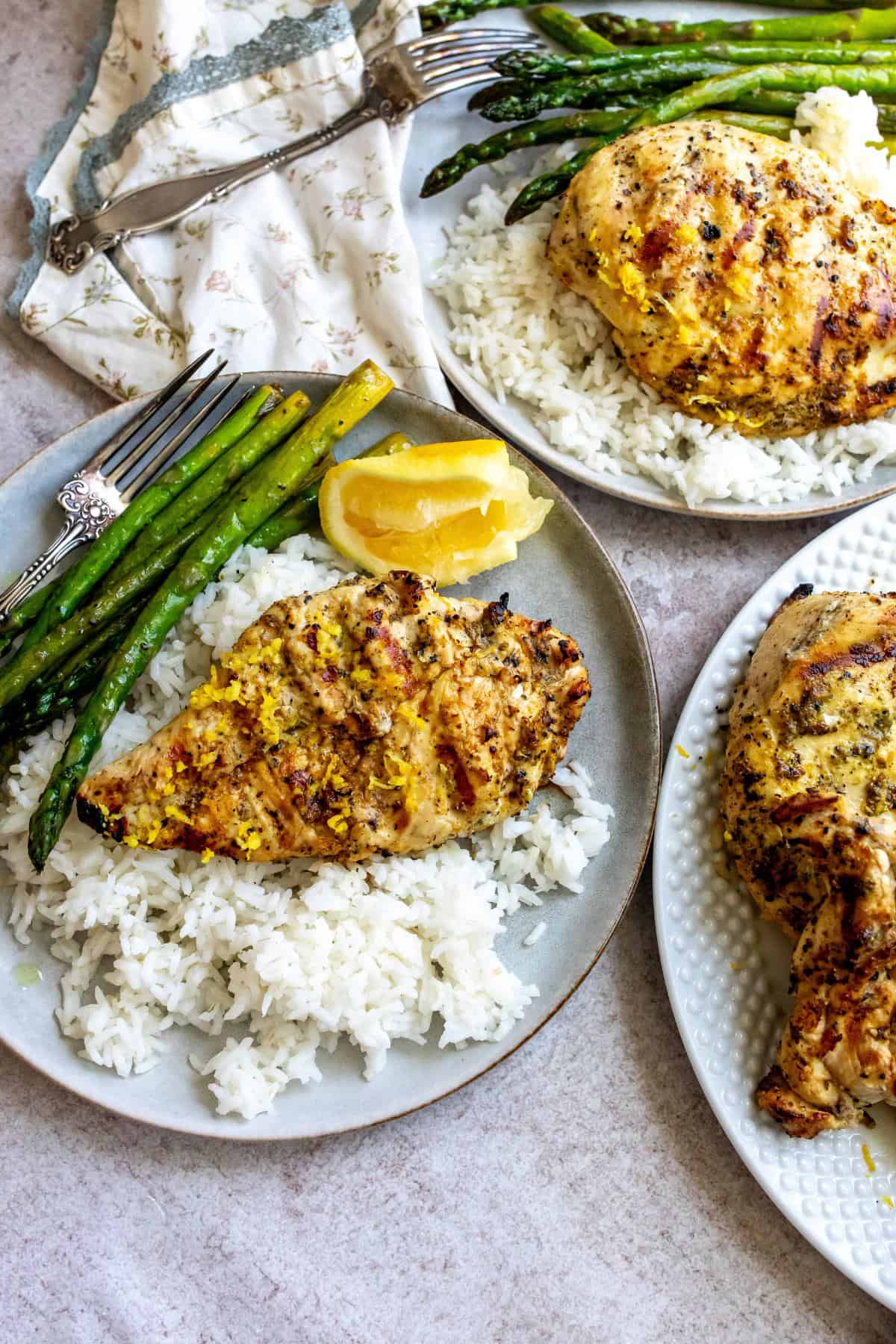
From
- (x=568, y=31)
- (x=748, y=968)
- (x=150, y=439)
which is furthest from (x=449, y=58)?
(x=748, y=968)

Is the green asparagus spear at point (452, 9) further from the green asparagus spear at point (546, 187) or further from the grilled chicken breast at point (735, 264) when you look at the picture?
the grilled chicken breast at point (735, 264)

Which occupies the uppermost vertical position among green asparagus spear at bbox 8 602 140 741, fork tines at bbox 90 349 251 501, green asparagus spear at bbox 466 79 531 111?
green asparagus spear at bbox 466 79 531 111

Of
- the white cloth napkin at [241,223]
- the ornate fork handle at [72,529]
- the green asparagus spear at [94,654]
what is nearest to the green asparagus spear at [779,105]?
the white cloth napkin at [241,223]

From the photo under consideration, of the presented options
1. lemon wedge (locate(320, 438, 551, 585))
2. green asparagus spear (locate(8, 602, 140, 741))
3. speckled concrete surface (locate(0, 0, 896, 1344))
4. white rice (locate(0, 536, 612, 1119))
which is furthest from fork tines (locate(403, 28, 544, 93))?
speckled concrete surface (locate(0, 0, 896, 1344))

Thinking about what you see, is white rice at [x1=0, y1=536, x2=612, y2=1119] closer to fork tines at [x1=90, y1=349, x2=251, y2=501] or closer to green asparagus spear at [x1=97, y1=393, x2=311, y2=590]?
green asparagus spear at [x1=97, y1=393, x2=311, y2=590]

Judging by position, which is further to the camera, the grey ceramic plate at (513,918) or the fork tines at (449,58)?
the fork tines at (449,58)
